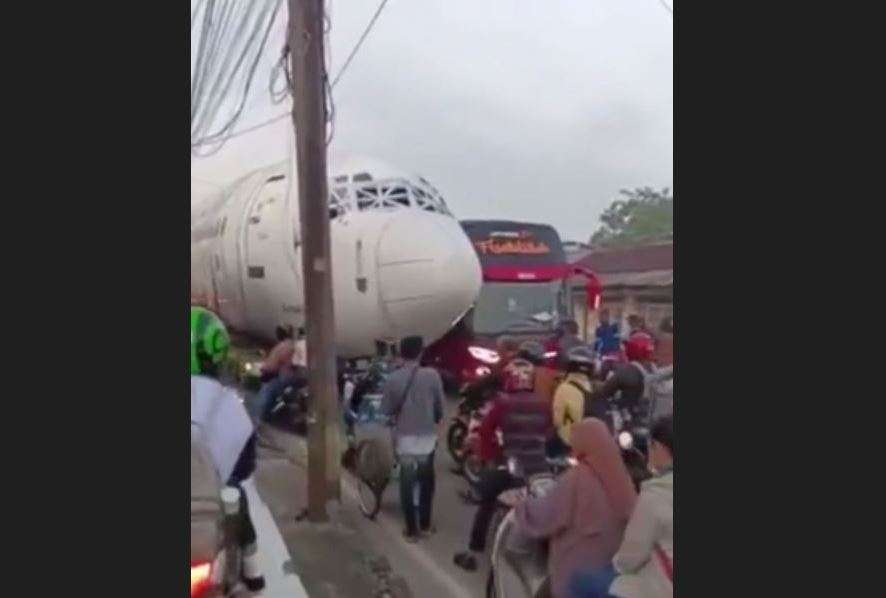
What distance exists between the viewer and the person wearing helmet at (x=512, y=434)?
4355mm

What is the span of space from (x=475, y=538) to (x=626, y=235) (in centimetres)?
108

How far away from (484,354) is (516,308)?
0.59ft

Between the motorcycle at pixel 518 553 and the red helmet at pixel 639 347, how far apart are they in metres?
0.40

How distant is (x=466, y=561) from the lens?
4316mm

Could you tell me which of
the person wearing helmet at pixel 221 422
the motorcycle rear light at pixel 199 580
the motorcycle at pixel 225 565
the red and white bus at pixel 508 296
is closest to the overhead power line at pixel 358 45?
the red and white bus at pixel 508 296

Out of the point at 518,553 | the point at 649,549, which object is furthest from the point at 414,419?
the point at 649,549

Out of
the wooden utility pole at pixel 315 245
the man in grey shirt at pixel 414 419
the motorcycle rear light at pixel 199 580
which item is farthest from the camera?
the man in grey shirt at pixel 414 419

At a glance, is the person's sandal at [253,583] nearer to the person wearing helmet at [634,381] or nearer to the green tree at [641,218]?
the person wearing helmet at [634,381]

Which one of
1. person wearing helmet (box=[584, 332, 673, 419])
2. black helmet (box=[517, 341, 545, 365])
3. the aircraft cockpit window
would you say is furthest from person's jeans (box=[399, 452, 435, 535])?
the aircraft cockpit window

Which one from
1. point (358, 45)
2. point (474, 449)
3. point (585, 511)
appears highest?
point (358, 45)

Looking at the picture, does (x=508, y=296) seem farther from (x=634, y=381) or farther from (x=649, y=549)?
(x=649, y=549)

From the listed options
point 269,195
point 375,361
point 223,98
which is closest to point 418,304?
point 375,361

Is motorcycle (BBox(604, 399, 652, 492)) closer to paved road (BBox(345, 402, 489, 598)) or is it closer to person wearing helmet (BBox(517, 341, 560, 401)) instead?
person wearing helmet (BBox(517, 341, 560, 401))

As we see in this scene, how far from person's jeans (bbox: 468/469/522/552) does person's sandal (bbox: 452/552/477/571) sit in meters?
0.03
